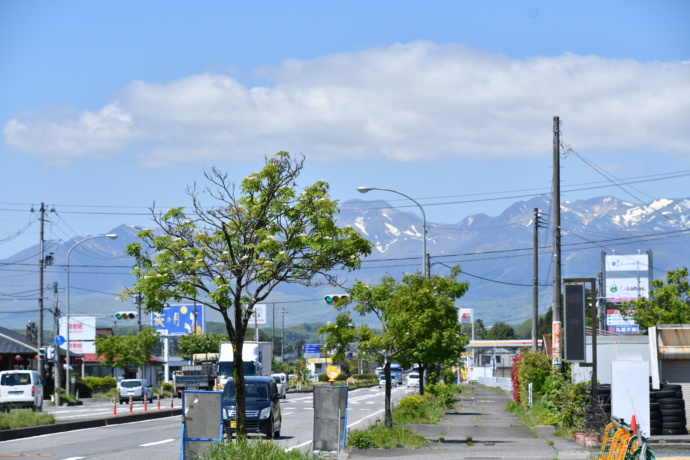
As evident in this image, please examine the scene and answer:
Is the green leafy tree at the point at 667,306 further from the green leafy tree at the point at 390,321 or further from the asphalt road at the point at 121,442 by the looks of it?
the green leafy tree at the point at 390,321

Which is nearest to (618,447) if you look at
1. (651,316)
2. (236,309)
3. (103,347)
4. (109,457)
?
(236,309)

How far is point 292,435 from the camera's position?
28422 millimetres

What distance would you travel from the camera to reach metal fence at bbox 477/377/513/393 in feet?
268

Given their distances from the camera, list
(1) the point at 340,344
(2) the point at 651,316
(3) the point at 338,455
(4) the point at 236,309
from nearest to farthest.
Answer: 1. (4) the point at 236,309
2. (3) the point at 338,455
3. (1) the point at 340,344
4. (2) the point at 651,316

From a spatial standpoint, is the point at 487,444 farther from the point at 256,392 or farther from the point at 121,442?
the point at 121,442

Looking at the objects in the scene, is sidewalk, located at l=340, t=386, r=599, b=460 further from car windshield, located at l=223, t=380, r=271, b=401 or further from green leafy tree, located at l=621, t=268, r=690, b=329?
green leafy tree, located at l=621, t=268, r=690, b=329

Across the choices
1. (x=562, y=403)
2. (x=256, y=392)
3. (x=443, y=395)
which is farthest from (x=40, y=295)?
(x=562, y=403)

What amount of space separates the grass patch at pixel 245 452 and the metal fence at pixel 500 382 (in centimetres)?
6218

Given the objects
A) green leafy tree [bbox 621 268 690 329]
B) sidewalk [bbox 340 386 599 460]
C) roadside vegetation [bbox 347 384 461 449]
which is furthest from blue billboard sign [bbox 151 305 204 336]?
sidewalk [bbox 340 386 599 460]

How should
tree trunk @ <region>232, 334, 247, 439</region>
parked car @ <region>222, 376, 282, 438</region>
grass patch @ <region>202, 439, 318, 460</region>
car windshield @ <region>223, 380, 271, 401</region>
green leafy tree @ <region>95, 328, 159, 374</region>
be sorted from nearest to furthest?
grass patch @ <region>202, 439, 318, 460</region>
tree trunk @ <region>232, 334, 247, 439</region>
parked car @ <region>222, 376, 282, 438</region>
car windshield @ <region>223, 380, 271, 401</region>
green leafy tree @ <region>95, 328, 159, 374</region>

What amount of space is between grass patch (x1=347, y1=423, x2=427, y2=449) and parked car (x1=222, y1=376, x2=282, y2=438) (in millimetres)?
3786

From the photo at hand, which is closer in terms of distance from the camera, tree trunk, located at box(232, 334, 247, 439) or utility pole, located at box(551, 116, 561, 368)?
tree trunk, located at box(232, 334, 247, 439)

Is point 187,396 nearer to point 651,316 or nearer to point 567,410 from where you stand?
point 567,410

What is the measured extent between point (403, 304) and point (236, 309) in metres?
11.3
